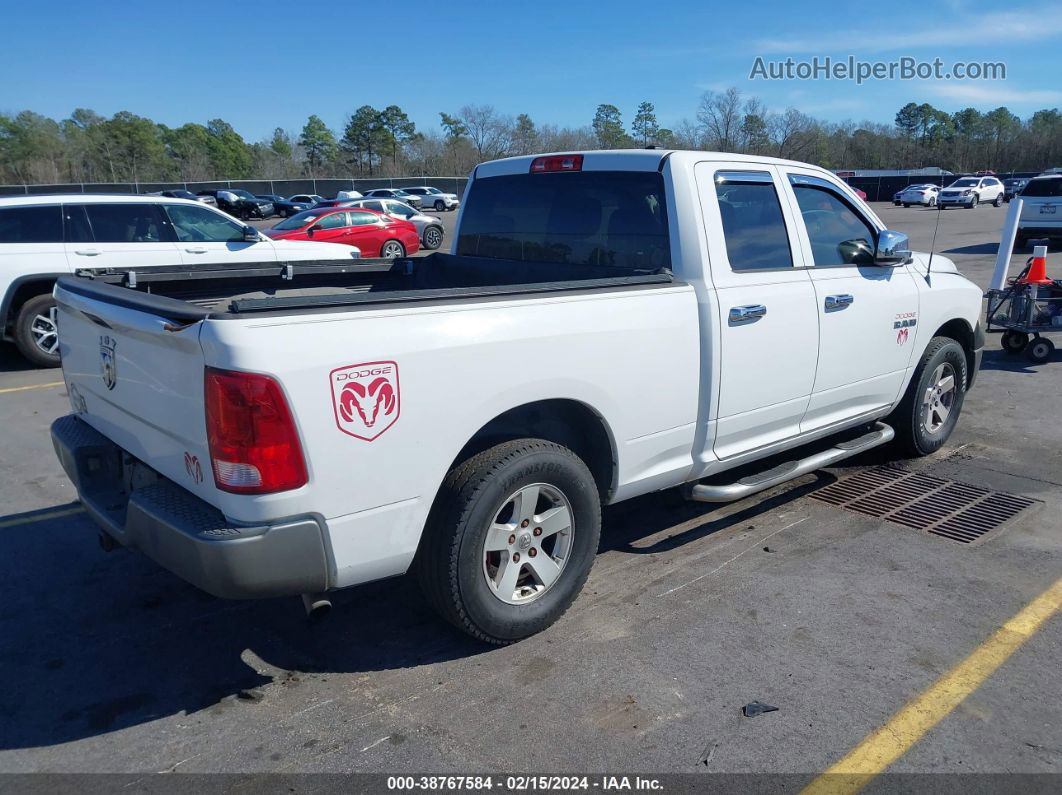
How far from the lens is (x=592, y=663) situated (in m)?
3.49

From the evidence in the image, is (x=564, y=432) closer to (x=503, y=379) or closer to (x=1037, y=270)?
(x=503, y=379)

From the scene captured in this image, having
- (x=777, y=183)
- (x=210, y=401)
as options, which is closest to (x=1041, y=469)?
(x=777, y=183)

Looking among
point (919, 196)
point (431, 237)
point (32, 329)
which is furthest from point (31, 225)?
point (919, 196)

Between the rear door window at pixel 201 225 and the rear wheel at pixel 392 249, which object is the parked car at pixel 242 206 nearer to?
the rear wheel at pixel 392 249

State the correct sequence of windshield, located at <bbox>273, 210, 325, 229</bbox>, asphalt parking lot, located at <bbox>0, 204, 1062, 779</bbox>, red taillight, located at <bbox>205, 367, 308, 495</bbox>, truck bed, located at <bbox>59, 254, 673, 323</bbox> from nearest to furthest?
red taillight, located at <bbox>205, 367, 308, 495</bbox>, asphalt parking lot, located at <bbox>0, 204, 1062, 779</bbox>, truck bed, located at <bbox>59, 254, 673, 323</bbox>, windshield, located at <bbox>273, 210, 325, 229</bbox>

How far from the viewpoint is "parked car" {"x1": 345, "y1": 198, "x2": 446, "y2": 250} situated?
89.4 feet

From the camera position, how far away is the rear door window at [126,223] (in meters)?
9.63

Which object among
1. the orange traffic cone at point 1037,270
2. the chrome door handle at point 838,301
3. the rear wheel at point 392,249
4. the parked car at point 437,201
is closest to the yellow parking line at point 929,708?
the chrome door handle at point 838,301

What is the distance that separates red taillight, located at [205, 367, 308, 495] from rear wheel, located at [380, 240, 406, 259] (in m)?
20.3

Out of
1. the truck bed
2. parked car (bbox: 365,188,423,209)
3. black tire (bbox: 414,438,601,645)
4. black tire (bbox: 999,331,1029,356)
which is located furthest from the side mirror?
parked car (bbox: 365,188,423,209)

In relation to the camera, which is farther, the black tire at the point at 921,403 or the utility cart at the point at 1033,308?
the utility cart at the point at 1033,308

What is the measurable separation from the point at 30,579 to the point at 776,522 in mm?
4049

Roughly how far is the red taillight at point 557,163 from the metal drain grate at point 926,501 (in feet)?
8.60

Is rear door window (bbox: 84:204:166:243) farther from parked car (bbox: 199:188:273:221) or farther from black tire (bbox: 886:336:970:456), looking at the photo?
parked car (bbox: 199:188:273:221)
